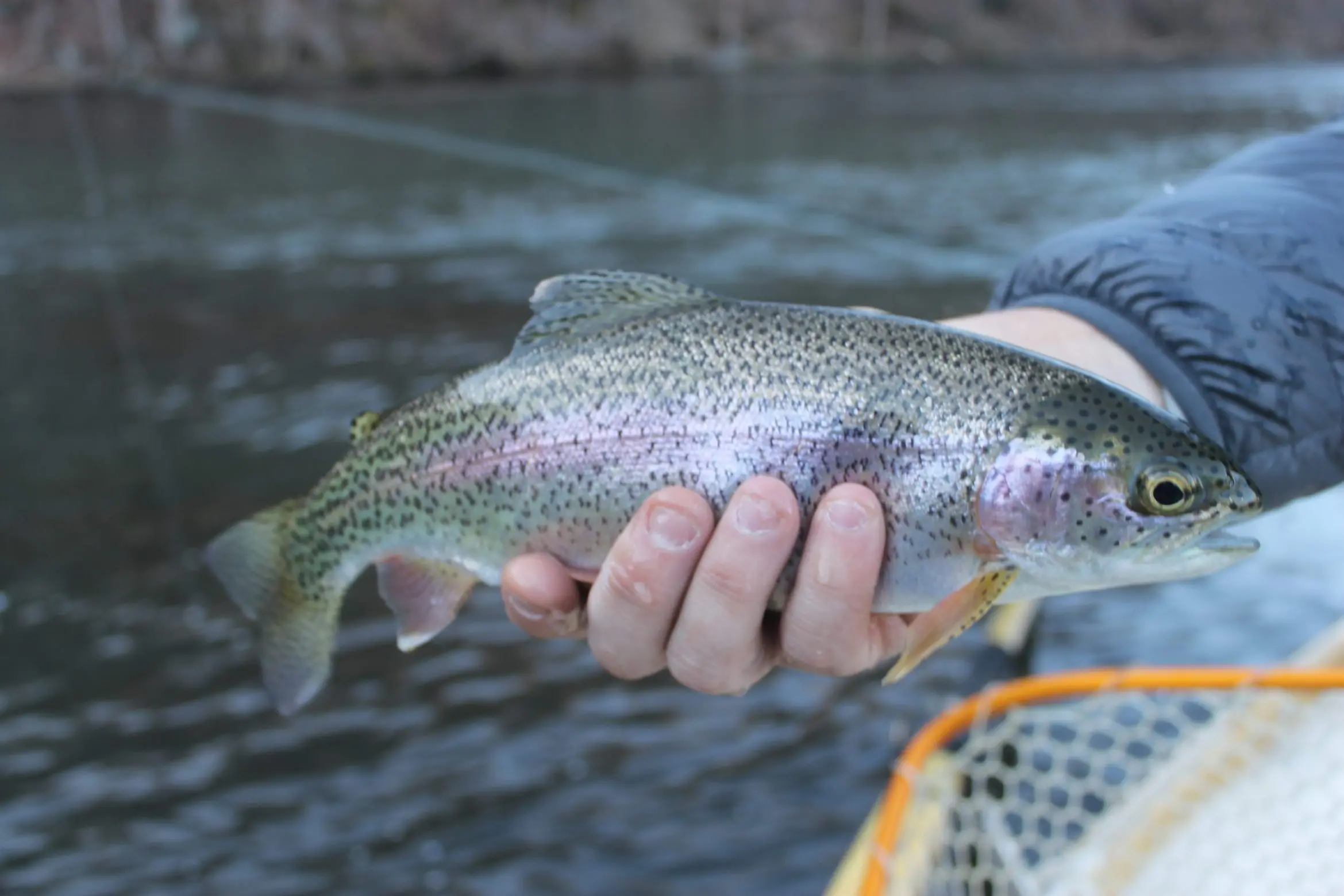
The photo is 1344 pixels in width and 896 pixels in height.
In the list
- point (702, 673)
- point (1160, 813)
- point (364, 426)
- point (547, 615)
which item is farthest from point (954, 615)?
point (1160, 813)

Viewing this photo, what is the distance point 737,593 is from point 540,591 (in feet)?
1.29

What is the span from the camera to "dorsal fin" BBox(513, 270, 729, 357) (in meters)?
2.25

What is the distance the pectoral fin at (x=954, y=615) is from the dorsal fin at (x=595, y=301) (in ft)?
2.38

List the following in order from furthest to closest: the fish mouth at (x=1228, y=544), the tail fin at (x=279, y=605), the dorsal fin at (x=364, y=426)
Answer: the tail fin at (x=279, y=605), the dorsal fin at (x=364, y=426), the fish mouth at (x=1228, y=544)

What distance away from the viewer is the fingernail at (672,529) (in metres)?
2.09

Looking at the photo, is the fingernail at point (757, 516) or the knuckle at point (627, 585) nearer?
the fingernail at point (757, 516)

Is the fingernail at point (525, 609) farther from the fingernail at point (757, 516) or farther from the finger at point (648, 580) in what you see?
the fingernail at point (757, 516)

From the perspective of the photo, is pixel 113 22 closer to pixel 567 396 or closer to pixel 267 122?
pixel 267 122

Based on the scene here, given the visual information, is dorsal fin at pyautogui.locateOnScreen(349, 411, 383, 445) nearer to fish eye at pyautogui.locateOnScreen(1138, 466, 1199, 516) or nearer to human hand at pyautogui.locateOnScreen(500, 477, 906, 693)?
human hand at pyautogui.locateOnScreen(500, 477, 906, 693)

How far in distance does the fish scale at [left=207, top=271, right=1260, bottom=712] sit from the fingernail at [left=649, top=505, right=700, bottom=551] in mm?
68

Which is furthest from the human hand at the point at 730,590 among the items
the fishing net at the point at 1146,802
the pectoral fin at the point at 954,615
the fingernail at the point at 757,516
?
the fishing net at the point at 1146,802

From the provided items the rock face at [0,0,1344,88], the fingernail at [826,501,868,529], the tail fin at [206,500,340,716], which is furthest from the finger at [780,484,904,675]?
the rock face at [0,0,1344,88]

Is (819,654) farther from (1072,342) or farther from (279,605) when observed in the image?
(279,605)

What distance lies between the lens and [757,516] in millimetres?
2051
